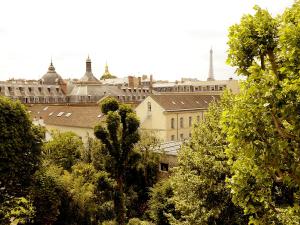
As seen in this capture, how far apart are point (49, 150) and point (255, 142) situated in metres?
25.8

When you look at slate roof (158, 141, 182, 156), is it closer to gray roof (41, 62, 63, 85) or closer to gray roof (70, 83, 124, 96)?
gray roof (70, 83, 124, 96)

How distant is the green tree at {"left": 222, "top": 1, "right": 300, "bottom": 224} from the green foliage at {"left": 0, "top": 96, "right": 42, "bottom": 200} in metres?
14.8

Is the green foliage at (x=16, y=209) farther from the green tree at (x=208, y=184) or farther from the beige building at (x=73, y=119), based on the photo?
the beige building at (x=73, y=119)

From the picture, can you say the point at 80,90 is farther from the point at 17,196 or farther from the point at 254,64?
the point at 254,64

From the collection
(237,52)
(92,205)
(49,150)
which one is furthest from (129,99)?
(237,52)

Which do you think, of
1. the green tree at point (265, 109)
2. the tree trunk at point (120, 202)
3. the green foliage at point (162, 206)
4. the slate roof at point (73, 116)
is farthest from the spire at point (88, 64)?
the green tree at point (265, 109)

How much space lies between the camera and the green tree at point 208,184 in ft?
48.0

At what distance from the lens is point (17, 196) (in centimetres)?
2042

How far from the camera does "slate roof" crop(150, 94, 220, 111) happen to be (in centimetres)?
4600

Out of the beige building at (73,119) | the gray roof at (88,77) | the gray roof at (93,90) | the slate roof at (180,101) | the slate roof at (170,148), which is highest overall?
the gray roof at (88,77)

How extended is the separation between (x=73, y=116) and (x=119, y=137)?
2860 cm

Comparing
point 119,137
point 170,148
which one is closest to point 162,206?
point 119,137

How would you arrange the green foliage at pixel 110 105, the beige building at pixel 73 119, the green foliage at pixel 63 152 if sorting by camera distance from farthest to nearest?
the beige building at pixel 73 119 → the green foliage at pixel 63 152 → the green foliage at pixel 110 105

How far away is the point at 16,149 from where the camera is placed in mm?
19688
